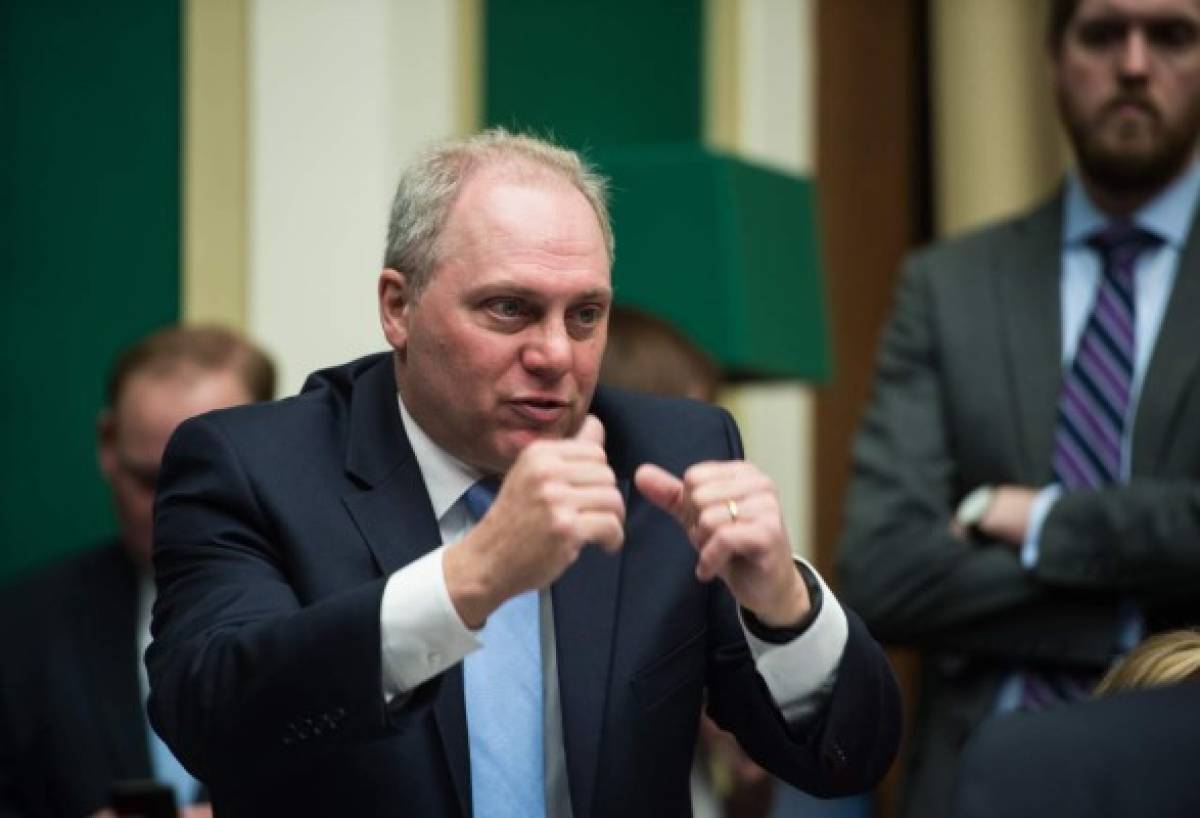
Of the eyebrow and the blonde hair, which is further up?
the eyebrow

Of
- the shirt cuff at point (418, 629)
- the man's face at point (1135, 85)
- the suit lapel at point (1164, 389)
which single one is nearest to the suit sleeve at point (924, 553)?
the suit lapel at point (1164, 389)

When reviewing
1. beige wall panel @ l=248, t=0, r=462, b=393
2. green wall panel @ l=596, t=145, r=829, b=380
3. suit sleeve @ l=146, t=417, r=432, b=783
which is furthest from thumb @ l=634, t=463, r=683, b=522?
beige wall panel @ l=248, t=0, r=462, b=393

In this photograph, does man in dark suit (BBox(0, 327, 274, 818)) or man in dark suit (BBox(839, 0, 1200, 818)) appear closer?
man in dark suit (BBox(839, 0, 1200, 818))

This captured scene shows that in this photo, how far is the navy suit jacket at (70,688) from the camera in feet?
13.3

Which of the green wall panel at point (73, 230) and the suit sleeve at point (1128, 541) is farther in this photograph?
the green wall panel at point (73, 230)

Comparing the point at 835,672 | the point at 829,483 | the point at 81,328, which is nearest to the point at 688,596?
the point at 835,672

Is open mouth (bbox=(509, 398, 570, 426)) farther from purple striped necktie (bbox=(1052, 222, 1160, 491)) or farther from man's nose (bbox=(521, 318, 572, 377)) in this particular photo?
purple striped necktie (bbox=(1052, 222, 1160, 491))

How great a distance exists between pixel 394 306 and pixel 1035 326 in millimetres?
1577

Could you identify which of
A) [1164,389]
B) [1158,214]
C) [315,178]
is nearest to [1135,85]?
[1158,214]

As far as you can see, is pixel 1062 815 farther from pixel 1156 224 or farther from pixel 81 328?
pixel 81 328

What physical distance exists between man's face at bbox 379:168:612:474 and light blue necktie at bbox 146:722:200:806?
1557mm

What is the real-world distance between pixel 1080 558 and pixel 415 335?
1.45m

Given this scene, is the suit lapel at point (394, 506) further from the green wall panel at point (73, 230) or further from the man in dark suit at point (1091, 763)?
the green wall panel at point (73, 230)

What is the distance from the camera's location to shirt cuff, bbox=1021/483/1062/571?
3.87 m
